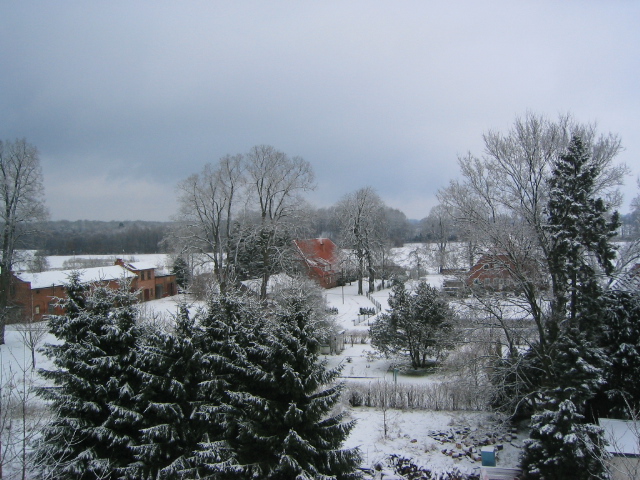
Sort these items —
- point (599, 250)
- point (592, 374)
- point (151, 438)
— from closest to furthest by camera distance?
point (151, 438)
point (592, 374)
point (599, 250)

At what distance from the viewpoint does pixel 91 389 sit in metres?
11.5

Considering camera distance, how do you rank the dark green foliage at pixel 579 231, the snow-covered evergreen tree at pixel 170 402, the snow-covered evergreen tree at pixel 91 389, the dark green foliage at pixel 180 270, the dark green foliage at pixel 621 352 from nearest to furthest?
the snow-covered evergreen tree at pixel 170 402
the snow-covered evergreen tree at pixel 91 389
the dark green foliage at pixel 621 352
the dark green foliage at pixel 579 231
the dark green foliage at pixel 180 270

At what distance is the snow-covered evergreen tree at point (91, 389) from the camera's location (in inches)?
417

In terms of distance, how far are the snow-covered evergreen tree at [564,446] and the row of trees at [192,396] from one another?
584 cm

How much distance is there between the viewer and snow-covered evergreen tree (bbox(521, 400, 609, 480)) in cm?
1119

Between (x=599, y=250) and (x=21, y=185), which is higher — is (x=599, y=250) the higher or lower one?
the lower one

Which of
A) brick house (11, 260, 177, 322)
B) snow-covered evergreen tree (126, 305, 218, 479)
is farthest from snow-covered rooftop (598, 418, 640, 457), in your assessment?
brick house (11, 260, 177, 322)

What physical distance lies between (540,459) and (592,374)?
2.83 metres

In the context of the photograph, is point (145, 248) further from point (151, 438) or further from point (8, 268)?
point (151, 438)

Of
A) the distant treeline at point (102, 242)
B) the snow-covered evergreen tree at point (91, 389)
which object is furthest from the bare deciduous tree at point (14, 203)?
the distant treeline at point (102, 242)

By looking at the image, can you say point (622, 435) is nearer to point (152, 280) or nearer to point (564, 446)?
point (564, 446)

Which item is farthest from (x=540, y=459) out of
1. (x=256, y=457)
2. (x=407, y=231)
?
(x=407, y=231)

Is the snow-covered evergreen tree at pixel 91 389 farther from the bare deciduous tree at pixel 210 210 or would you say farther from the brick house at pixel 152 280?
the brick house at pixel 152 280

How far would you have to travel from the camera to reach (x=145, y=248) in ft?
337
